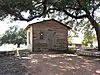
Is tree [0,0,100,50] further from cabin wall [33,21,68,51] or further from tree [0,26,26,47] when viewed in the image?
tree [0,26,26,47]

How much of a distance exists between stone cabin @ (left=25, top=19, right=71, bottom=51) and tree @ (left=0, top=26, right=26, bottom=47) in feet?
42.6

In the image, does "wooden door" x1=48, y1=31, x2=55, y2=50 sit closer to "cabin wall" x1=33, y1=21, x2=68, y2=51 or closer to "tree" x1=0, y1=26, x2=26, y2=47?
"cabin wall" x1=33, y1=21, x2=68, y2=51

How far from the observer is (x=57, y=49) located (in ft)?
65.7

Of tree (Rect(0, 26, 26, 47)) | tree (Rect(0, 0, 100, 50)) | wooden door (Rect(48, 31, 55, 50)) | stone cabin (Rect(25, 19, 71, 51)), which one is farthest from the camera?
tree (Rect(0, 26, 26, 47))

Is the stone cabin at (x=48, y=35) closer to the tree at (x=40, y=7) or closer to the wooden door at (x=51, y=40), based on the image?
the wooden door at (x=51, y=40)

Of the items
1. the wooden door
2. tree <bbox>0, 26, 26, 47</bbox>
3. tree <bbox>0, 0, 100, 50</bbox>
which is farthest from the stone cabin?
tree <bbox>0, 26, 26, 47</bbox>

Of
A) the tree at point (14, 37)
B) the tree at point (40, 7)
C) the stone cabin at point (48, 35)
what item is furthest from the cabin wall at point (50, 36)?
the tree at point (14, 37)

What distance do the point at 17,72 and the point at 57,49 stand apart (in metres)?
11.1

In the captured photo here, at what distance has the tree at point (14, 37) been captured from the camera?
1284 inches

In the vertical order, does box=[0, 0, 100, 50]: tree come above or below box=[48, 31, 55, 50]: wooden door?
above

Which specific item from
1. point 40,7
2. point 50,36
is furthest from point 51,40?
point 40,7

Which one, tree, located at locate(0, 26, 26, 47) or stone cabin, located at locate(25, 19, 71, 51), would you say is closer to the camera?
stone cabin, located at locate(25, 19, 71, 51)

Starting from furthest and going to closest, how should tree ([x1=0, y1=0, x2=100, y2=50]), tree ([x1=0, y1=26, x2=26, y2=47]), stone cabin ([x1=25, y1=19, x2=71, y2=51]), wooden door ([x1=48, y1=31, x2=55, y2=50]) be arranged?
tree ([x1=0, y1=26, x2=26, y2=47]) < wooden door ([x1=48, y1=31, x2=55, y2=50]) < stone cabin ([x1=25, y1=19, x2=71, y2=51]) < tree ([x1=0, y1=0, x2=100, y2=50])

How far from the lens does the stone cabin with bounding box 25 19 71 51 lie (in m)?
19.4
